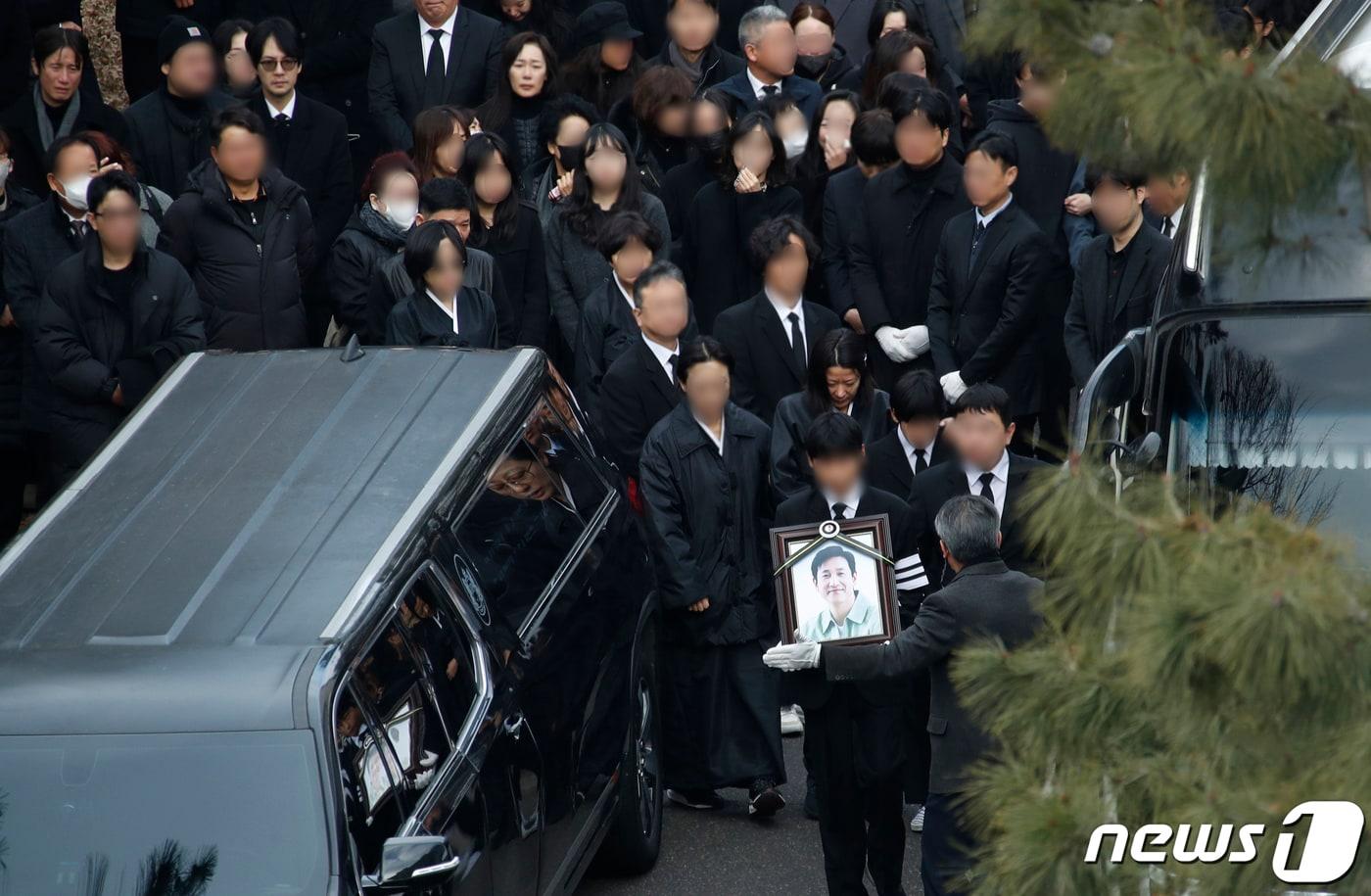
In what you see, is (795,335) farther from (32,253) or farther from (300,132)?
(32,253)

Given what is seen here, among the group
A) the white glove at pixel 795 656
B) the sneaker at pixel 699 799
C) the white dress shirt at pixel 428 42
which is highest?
the white dress shirt at pixel 428 42

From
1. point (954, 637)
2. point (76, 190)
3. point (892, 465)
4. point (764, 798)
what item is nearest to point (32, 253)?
point (76, 190)

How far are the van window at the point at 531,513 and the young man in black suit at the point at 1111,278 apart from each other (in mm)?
3146

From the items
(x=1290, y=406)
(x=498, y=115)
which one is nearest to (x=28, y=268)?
(x=498, y=115)

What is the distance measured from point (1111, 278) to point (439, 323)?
356 cm

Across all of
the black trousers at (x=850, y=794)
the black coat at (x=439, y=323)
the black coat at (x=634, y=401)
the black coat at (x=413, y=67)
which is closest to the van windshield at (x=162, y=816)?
the black trousers at (x=850, y=794)

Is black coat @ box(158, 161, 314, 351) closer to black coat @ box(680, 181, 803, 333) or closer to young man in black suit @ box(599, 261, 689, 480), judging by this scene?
young man in black suit @ box(599, 261, 689, 480)

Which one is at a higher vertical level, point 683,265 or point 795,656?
point 683,265

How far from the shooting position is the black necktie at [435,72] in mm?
12352

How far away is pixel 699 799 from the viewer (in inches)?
324

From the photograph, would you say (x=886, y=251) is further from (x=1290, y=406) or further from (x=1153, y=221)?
(x=1290, y=406)

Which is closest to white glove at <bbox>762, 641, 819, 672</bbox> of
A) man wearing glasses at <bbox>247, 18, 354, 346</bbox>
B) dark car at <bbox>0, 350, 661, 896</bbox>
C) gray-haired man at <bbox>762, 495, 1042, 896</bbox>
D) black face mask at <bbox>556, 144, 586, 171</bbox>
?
gray-haired man at <bbox>762, 495, 1042, 896</bbox>

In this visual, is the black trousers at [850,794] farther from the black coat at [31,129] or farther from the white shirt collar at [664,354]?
the black coat at [31,129]

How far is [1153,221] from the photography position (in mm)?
10016
